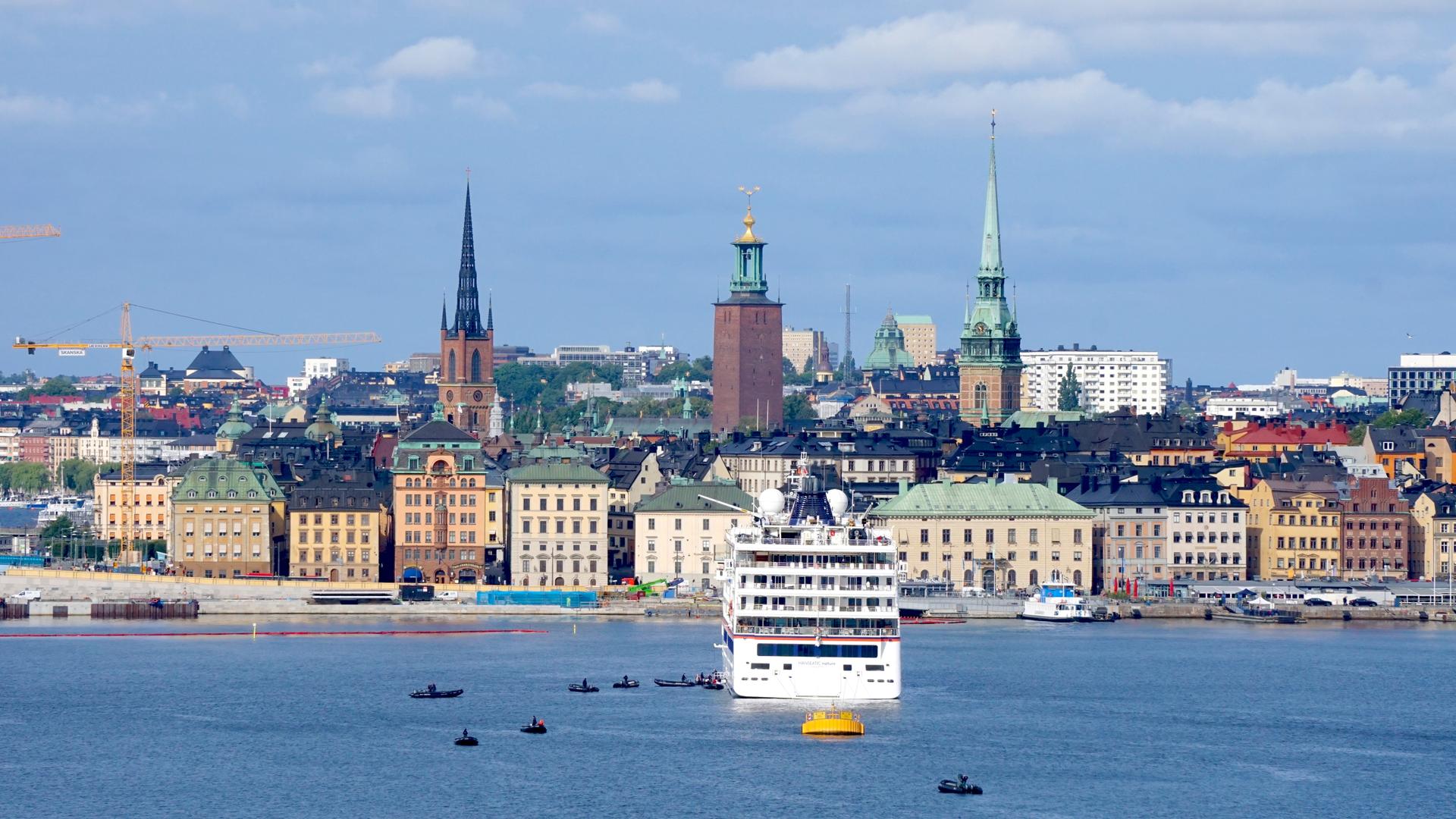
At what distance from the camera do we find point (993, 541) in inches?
4486

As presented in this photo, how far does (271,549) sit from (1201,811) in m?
59.6

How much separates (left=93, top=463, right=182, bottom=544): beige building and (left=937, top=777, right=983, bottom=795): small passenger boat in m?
65.2

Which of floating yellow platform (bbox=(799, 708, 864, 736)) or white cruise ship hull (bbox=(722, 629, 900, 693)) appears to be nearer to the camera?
floating yellow platform (bbox=(799, 708, 864, 736))

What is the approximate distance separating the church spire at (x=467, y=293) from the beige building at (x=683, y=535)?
82.6 meters

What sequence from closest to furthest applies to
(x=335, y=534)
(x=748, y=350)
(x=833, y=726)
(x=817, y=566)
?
(x=833, y=726), (x=817, y=566), (x=335, y=534), (x=748, y=350)

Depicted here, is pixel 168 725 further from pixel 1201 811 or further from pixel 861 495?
pixel 861 495

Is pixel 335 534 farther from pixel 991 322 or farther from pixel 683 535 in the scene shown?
pixel 991 322

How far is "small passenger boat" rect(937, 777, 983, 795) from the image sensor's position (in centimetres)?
6556

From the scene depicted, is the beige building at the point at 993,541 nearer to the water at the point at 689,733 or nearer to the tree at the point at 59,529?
the water at the point at 689,733

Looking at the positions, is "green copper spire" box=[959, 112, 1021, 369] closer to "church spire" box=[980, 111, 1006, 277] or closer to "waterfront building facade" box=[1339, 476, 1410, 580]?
"church spire" box=[980, 111, 1006, 277]

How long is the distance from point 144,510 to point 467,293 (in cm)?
6735

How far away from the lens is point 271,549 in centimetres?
11831

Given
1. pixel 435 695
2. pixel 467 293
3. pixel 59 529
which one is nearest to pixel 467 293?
pixel 467 293

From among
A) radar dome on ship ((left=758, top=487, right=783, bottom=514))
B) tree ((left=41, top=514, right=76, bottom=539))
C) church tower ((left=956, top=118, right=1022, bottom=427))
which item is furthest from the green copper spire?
radar dome on ship ((left=758, top=487, right=783, bottom=514))
